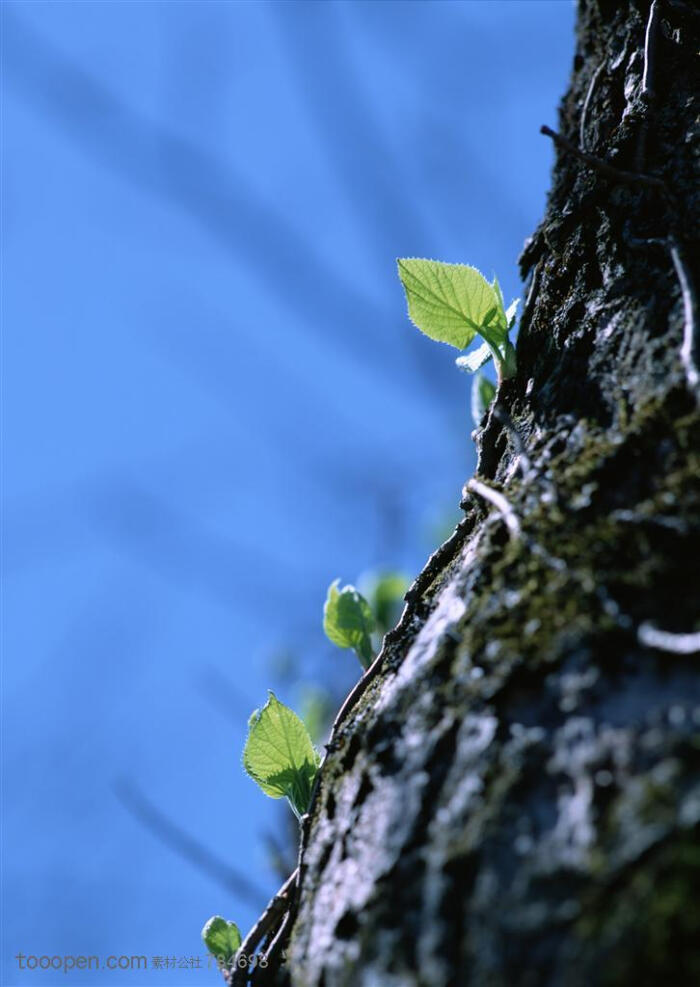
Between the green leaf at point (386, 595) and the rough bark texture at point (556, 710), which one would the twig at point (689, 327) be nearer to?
the rough bark texture at point (556, 710)

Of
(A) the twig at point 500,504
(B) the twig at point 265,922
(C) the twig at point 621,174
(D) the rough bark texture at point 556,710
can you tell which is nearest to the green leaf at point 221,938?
(B) the twig at point 265,922

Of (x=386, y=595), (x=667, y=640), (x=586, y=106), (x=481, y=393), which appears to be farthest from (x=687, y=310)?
(x=386, y=595)

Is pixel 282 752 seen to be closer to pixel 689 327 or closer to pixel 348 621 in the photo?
pixel 348 621

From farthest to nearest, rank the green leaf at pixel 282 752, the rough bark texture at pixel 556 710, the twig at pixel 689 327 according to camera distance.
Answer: the green leaf at pixel 282 752, the twig at pixel 689 327, the rough bark texture at pixel 556 710

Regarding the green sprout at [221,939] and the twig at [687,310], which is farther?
the green sprout at [221,939]

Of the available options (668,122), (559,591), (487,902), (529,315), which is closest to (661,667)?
(559,591)

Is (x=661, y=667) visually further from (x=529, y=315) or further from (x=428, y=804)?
(x=529, y=315)
